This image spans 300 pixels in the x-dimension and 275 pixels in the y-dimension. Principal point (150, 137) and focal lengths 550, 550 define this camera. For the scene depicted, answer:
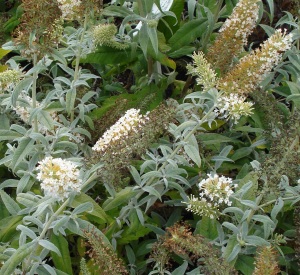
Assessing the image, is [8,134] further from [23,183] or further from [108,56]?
[108,56]

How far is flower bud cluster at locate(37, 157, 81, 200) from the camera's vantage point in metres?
1.73

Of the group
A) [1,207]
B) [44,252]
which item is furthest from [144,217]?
[1,207]

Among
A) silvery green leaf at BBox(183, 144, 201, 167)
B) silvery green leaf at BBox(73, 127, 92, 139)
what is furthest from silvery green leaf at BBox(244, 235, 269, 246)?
silvery green leaf at BBox(73, 127, 92, 139)

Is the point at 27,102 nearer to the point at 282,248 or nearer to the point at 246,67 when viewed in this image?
the point at 246,67

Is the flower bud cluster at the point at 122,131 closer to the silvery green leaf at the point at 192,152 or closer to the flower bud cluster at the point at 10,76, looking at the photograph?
the silvery green leaf at the point at 192,152

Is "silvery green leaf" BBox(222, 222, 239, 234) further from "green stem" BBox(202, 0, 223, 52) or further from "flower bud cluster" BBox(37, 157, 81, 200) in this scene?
"green stem" BBox(202, 0, 223, 52)

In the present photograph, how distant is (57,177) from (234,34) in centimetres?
94

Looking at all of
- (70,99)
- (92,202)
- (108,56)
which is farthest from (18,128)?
(108,56)

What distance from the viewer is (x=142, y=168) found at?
2055mm

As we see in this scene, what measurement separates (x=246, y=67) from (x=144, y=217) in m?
0.72

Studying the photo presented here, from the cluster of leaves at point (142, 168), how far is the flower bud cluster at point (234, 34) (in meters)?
0.05

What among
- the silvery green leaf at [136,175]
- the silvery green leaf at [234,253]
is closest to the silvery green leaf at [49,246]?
the silvery green leaf at [136,175]

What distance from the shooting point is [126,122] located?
1906 mm

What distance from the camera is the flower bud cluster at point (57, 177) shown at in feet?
5.67
